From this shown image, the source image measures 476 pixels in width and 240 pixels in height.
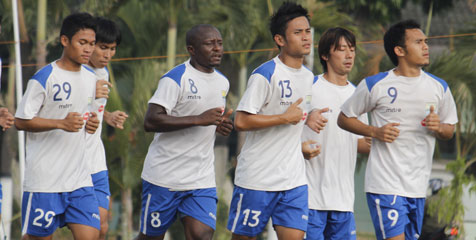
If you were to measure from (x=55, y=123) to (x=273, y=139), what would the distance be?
5.96 ft

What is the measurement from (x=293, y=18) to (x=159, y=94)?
1.33 m

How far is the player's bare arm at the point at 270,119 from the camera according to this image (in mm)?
7656

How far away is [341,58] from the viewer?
28.1ft

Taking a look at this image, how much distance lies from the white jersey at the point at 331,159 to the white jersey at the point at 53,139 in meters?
2.07

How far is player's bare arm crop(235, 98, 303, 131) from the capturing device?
7656 millimetres

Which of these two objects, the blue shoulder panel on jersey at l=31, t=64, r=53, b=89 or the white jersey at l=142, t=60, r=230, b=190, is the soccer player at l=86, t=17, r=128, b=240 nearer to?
the white jersey at l=142, t=60, r=230, b=190

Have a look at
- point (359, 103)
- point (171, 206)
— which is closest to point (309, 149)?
point (359, 103)

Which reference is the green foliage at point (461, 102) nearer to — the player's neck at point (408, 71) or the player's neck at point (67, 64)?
the player's neck at point (408, 71)

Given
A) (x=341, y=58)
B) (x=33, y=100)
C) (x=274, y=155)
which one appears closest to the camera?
(x=33, y=100)

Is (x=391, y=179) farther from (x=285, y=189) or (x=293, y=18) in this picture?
(x=293, y=18)

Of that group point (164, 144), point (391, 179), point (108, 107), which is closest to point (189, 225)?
point (164, 144)

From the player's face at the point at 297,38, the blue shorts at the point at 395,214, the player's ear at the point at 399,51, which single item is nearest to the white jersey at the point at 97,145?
the player's face at the point at 297,38

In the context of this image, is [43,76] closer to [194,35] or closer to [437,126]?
[194,35]

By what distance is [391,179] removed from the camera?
7.84m
